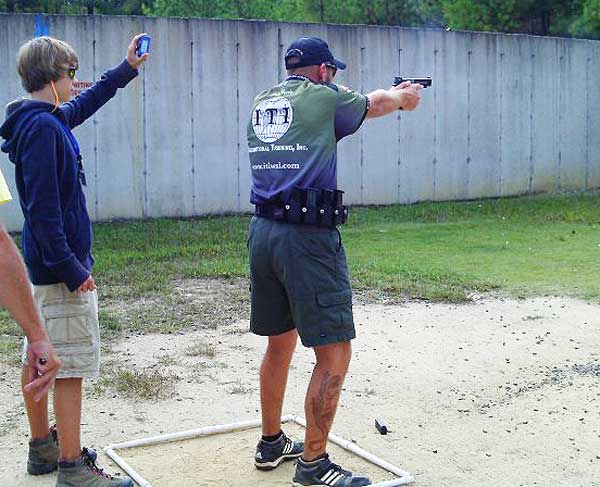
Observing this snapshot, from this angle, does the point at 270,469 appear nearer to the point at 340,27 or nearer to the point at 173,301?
the point at 173,301

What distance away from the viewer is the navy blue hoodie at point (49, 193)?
161 inches

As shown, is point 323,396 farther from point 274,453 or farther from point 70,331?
point 70,331

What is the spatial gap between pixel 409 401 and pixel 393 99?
2.06 meters

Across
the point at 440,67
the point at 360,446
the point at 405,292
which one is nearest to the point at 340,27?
the point at 440,67

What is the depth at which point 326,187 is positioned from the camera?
439 cm

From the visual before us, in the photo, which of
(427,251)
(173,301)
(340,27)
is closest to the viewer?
(173,301)

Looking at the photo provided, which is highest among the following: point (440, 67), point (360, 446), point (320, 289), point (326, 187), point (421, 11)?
point (421, 11)

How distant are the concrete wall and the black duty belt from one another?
1033 centimetres

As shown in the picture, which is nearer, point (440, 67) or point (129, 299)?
point (129, 299)

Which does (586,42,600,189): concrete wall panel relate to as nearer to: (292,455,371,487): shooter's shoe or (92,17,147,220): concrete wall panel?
(92,17,147,220): concrete wall panel

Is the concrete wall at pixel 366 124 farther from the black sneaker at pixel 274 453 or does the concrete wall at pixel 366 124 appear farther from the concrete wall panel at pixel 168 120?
the black sneaker at pixel 274 453

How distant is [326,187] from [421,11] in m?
23.9

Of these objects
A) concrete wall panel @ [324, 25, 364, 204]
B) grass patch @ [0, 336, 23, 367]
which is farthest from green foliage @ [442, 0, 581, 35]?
grass patch @ [0, 336, 23, 367]

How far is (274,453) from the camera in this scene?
15.5ft
